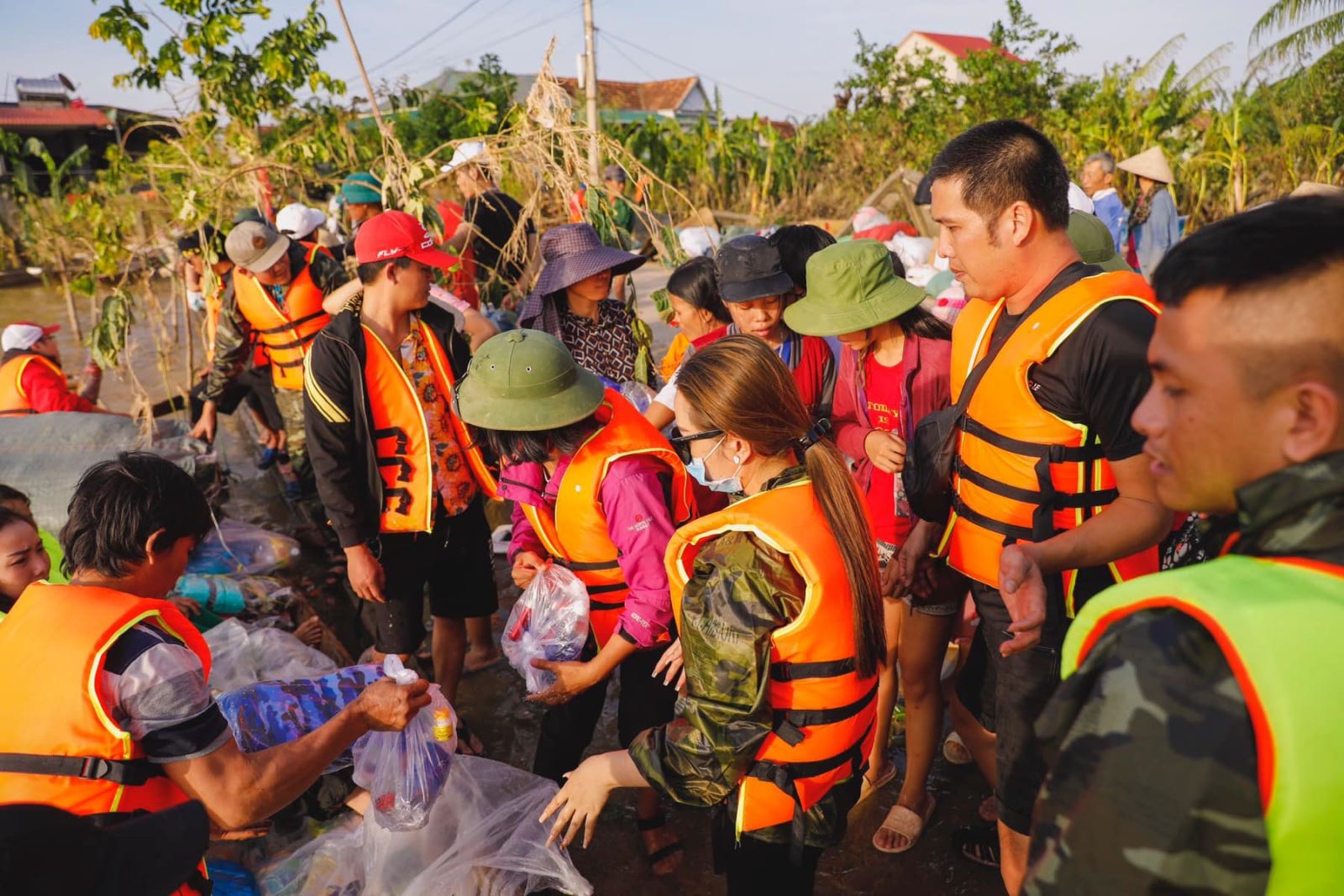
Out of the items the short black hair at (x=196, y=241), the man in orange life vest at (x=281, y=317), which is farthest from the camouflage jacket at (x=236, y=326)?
the short black hair at (x=196, y=241)

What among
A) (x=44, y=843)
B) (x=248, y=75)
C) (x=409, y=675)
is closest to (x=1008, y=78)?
(x=248, y=75)

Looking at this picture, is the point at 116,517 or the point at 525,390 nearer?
the point at 116,517

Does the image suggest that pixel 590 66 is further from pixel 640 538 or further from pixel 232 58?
pixel 640 538

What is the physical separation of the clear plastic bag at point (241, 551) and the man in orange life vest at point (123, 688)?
264cm

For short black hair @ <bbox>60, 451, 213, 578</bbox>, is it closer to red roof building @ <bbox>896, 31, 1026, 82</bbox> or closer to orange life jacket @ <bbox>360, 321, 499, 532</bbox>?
orange life jacket @ <bbox>360, 321, 499, 532</bbox>

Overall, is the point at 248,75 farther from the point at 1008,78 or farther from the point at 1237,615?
the point at 1008,78

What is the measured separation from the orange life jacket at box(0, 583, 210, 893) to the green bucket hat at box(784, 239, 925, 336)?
2.14 metres

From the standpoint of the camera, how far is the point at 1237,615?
846 mm

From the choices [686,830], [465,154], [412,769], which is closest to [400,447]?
[412,769]

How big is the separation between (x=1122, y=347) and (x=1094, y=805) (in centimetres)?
131

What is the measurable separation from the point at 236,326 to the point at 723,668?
4.90m

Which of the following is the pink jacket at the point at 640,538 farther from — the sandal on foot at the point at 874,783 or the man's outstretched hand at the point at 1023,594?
the sandal on foot at the point at 874,783

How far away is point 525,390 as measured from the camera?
258cm

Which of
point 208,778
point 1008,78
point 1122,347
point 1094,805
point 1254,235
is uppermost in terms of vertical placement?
point 1008,78
